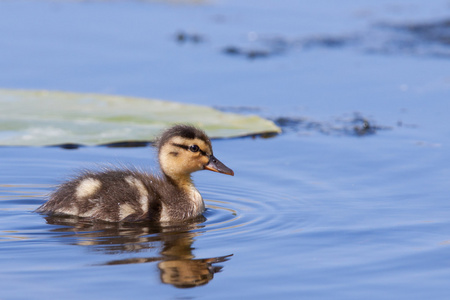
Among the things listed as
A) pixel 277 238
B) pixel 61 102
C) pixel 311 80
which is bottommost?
pixel 277 238

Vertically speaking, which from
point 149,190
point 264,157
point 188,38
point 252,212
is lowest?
point 252,212

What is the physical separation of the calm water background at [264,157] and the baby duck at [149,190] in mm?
162

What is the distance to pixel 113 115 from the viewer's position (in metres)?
8.20

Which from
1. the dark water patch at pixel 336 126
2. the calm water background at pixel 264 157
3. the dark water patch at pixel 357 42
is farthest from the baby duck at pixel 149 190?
the dark water patch at pixel 357 42

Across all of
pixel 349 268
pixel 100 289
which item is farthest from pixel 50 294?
pixel 349 268

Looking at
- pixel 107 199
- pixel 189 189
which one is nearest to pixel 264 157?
pixel 189 189

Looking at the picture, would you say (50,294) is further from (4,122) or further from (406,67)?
(406,67)

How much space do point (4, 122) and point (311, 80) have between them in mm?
3809

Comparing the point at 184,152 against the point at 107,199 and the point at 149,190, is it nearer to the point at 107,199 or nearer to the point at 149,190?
the point at 149,190

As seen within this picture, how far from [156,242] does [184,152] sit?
1059mm

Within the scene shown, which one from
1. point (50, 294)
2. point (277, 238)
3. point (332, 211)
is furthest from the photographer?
point (332, 211)

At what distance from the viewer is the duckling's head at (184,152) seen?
6.27m

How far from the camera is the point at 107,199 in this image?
5.95 meters

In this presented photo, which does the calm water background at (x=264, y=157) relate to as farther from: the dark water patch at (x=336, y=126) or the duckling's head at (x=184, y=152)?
the duckling's head at (x=184, y=152)
